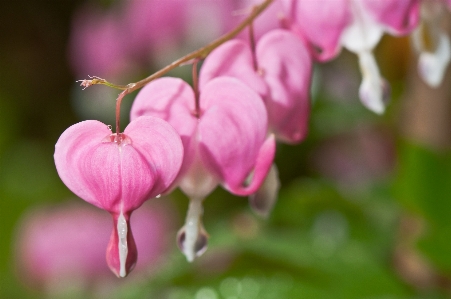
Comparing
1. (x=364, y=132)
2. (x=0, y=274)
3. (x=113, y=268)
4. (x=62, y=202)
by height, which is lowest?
(x=0, y=274)

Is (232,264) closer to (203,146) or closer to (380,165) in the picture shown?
(203,146)

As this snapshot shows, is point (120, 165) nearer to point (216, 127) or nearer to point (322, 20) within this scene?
point (216, 127)

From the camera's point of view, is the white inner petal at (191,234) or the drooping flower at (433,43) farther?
the drooping flower at (433,43)

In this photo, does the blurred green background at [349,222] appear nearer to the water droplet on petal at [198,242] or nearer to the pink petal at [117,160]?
the water droplet on petal at [198,242]

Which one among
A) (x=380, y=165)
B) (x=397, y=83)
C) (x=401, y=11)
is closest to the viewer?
(x=401, y=11)

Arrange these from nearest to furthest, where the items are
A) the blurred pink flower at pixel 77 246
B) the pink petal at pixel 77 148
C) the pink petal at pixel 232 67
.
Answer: the pink petal at pixel 77 148 → the pink petal at pixel 232 67 → the blurred pink flower at pixel 77 246

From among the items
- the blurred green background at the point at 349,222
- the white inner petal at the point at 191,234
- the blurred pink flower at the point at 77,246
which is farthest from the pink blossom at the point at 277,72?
the blurred pink flower at the point at 77,246

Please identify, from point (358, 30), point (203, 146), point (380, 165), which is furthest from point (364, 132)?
point (203, 146)

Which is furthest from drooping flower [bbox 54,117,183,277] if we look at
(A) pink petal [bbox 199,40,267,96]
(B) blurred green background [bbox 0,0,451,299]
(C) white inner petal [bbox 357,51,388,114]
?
(B) blurred green background [bbox 0,0,451,299]
